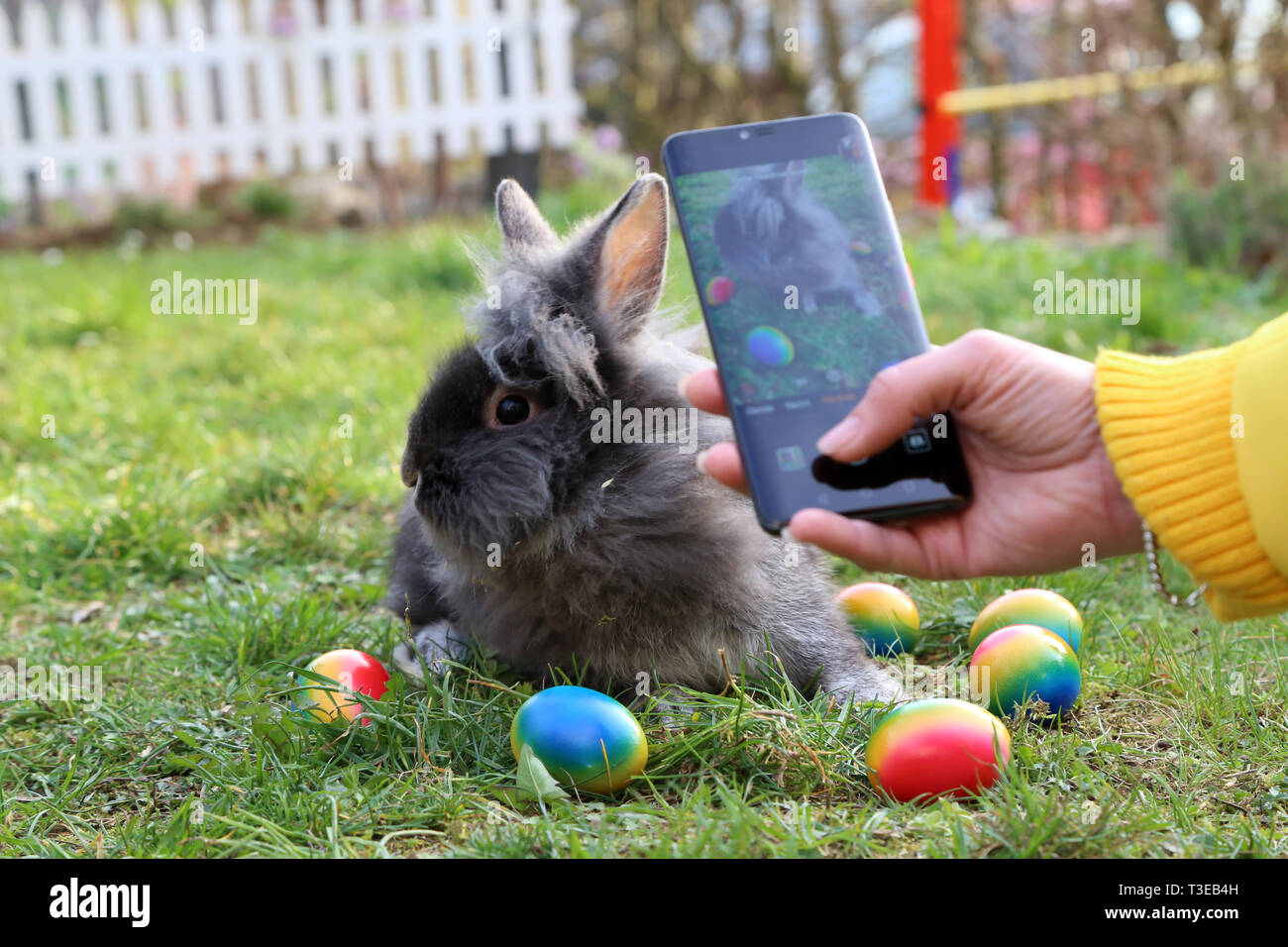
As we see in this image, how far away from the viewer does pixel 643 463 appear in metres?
2.38

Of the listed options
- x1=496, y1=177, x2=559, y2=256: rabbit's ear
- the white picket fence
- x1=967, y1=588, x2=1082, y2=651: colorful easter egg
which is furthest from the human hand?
the white picket fence

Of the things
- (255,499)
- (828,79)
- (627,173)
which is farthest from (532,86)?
(255,499)

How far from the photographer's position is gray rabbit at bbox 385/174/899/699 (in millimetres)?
2332

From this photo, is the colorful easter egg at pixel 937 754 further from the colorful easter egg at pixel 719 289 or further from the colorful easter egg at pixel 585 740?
the colorful easter egg at pixel 719 289

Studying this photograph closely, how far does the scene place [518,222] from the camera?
2.71 meters

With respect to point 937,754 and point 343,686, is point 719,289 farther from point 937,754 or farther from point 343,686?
point 343,686

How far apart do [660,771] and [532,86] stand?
7793 millimetres

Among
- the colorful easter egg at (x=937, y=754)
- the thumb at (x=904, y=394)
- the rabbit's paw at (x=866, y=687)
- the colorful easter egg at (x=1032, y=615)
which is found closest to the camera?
the thumb at (x=904, y=394)

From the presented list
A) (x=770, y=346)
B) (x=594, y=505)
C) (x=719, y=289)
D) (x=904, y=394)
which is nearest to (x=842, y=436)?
(x=904, y=394)

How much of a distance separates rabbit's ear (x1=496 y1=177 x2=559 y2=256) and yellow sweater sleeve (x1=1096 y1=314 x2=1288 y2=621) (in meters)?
1.35

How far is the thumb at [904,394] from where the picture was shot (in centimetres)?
183

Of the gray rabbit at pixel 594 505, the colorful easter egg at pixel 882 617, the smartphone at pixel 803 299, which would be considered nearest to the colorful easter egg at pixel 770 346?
the smartphone at pixel 803 299

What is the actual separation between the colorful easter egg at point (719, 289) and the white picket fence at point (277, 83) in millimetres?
7415
